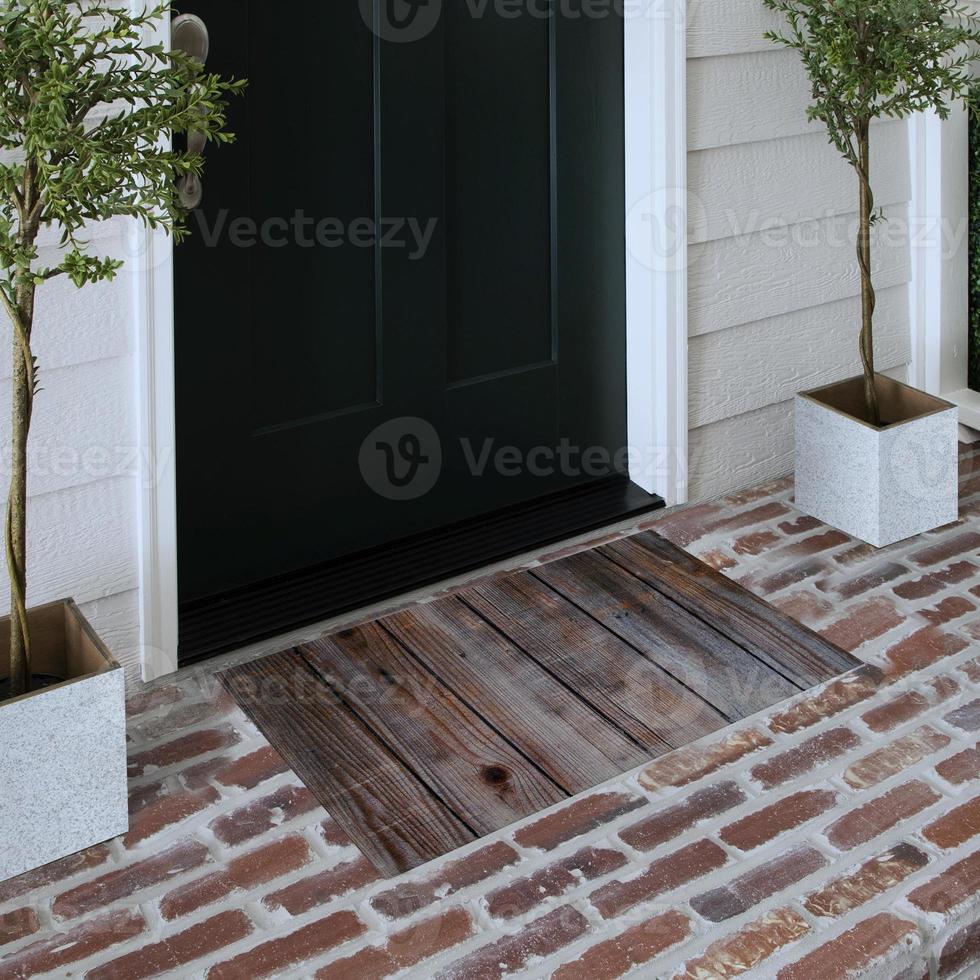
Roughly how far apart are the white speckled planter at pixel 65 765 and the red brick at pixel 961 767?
53.2 inches

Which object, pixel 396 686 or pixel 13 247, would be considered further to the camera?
pixel 396 686

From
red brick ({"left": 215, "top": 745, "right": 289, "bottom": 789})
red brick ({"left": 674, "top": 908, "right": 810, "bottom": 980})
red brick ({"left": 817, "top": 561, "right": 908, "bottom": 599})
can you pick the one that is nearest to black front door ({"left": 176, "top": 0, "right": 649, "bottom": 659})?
red brick ({"left": 215, "top": 745, "right": 289, "bottom": 789})

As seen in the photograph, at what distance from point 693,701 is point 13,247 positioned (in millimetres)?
1432

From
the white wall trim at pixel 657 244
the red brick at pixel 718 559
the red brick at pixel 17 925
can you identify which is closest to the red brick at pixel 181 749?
the red brick at pixel 17 925

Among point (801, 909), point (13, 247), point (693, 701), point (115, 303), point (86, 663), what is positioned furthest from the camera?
point (693, 701)

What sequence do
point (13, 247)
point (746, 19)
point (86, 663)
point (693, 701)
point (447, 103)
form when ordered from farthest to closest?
1. point (746, 19)
2. point (447, 103)
3. point (693, 701)
4. point (86, 663)
5. point (13, 247)

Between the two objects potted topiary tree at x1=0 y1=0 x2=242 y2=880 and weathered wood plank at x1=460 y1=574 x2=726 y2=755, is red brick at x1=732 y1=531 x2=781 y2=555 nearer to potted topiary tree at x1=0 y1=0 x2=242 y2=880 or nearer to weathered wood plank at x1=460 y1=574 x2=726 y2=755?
weathered wood plank at x1=460 y1=574 x2=726 y2=755

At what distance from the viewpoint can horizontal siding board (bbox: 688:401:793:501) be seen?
3373mm

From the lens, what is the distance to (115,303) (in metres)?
2.46

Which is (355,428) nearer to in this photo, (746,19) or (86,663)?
(86,663)

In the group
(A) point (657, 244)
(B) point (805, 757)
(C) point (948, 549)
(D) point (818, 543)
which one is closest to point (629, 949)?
(B) point (805, 757)

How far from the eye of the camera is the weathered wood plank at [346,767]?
7.58 ft

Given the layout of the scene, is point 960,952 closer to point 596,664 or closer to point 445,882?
point 445,882

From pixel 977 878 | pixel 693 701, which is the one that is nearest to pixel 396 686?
pixel 693 701
